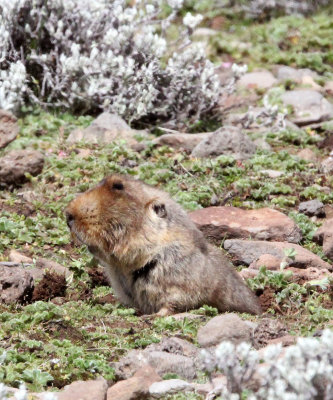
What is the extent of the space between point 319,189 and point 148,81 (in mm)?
2452

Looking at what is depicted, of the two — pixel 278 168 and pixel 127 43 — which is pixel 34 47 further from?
pixel 278 168

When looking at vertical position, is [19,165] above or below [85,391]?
below

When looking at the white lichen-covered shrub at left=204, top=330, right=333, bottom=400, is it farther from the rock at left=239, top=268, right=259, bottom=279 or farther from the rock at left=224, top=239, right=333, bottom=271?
the rock at left=224, top=239, right=333, bottom=271

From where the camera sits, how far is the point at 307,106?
11.3m

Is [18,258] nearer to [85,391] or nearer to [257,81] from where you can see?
[85,391]

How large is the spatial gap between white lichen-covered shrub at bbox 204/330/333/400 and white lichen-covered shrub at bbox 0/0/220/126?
251 inches

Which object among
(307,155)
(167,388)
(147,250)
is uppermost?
(167,388)

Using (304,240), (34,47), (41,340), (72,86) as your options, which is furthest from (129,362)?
(34,47)

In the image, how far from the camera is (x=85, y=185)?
28.3 ft

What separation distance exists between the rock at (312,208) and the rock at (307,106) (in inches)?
98.7

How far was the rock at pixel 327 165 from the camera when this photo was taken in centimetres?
950

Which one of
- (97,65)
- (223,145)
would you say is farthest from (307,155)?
(97,65)

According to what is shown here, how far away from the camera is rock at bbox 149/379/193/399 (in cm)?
459

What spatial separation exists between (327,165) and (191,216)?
7.21 ft
